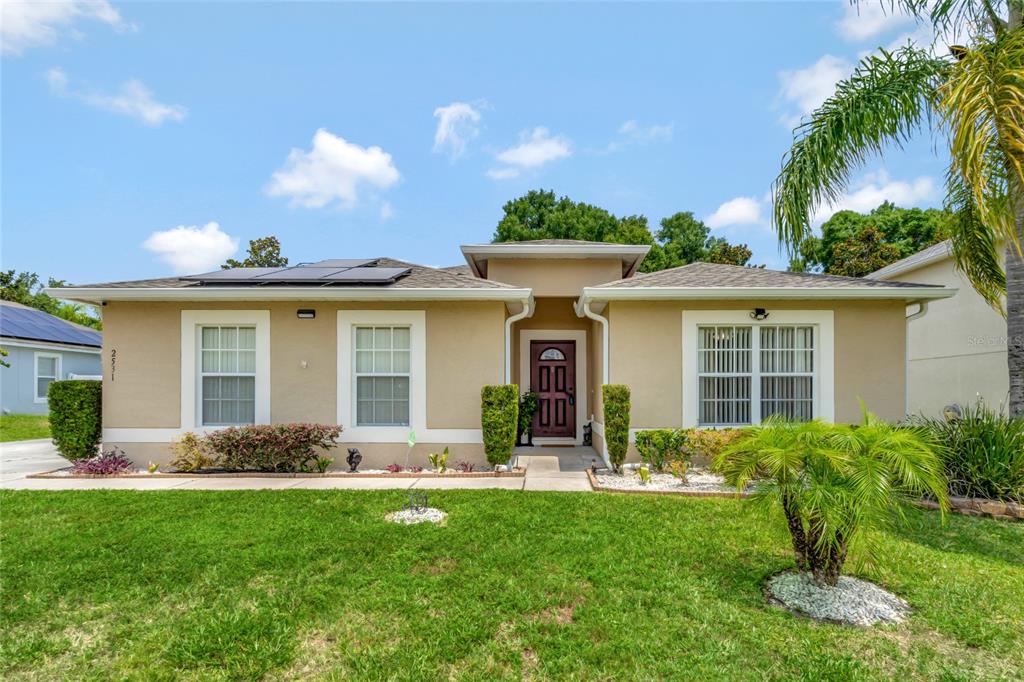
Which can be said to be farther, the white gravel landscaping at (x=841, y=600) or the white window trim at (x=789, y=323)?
the white window trim at (x=789, y=323)

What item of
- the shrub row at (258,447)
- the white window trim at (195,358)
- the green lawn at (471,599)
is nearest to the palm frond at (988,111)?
the green lawn at (471,599)

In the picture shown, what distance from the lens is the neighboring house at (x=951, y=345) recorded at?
435 inches

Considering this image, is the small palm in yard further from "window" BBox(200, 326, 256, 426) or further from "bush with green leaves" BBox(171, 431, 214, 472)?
"bush with green leaves" BBox(171, 431, 214, 472)

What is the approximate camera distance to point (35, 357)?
61.2ft

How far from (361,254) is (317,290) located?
733 centimetres

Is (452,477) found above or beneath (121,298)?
beneath

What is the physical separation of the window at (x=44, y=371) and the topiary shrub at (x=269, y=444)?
52.2 ft

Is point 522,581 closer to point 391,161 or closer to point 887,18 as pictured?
point 887,18

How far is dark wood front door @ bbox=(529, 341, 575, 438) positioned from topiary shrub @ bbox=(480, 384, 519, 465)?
12.7ft

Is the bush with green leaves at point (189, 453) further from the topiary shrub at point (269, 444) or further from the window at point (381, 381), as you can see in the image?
the window at point (381, 381)

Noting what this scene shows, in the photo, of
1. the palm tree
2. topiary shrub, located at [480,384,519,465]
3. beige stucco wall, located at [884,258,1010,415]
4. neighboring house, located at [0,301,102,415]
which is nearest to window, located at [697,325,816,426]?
the palm tree

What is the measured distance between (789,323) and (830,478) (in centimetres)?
609

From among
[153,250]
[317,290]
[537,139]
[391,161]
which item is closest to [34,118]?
[317,290]

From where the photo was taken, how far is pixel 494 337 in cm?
892
